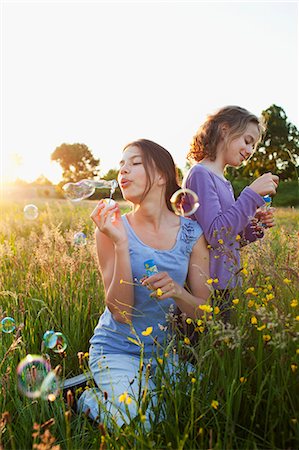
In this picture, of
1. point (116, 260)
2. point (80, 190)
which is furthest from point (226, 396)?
point (80, 190)

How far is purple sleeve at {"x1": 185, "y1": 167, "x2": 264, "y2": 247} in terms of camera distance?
2.95 metres

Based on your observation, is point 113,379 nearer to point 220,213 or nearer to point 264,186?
point 220,213

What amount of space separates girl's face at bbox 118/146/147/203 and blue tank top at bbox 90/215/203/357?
0.71ft

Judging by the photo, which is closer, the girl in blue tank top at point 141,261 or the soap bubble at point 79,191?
the girl in blue tank top at point 141,261

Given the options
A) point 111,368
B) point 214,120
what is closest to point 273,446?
point 111,368

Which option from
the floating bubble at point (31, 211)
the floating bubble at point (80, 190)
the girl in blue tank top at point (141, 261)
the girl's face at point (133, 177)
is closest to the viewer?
the girl in blue tank top at point (141, 261)

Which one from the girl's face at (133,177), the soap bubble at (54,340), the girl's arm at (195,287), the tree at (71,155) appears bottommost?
the soap bubble at (54,340)

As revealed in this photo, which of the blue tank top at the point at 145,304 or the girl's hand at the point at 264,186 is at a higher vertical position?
the girl's hand at the point at 264,186

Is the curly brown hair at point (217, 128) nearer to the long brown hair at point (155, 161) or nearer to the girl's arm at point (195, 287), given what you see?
the long brown hair at point (155, 161)

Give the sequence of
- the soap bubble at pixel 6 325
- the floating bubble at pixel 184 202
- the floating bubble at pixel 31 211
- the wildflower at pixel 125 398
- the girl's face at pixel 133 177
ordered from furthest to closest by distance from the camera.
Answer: the floating bubble at pixel 31 211 → the soap bubble at pixel 6 325 → the floating bubble at pixel 184 202 → the girl's face at pixel 133 177 → the wildflower at pixel 125 398

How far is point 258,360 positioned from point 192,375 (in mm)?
284

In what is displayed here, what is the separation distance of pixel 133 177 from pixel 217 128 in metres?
0.66

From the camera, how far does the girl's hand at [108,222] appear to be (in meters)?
2.73

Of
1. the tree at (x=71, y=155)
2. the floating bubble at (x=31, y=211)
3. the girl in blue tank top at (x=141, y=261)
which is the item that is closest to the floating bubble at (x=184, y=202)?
the girl in blue tank top at (x=141, y=261)
